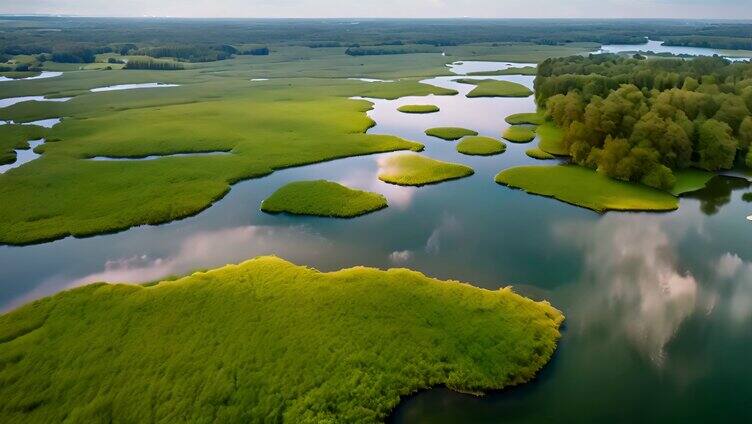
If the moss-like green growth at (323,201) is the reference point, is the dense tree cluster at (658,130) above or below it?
above

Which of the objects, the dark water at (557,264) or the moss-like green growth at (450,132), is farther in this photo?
the moss-like green growth at (450,132)

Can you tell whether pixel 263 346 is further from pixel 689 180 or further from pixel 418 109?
pixel 418 109

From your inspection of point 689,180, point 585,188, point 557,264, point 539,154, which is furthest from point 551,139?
point 557,264

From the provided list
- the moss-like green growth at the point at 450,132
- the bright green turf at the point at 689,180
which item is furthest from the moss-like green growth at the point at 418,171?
the bright green turf at the point at 689,180

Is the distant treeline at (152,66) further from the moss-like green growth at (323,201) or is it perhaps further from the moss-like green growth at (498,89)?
the moss-like green growth at (323,201)

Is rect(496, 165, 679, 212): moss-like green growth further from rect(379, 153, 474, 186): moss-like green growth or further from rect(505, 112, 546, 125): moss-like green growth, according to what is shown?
rect(505, 112, 546, 125): moss-like green growth

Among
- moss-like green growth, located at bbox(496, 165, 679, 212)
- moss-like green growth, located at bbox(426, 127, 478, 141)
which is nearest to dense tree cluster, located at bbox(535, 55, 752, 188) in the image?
moss-like green growth, located at bbox(496, 165, 679, 212)

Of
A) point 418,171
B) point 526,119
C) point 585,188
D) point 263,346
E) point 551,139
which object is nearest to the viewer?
point 263,346
